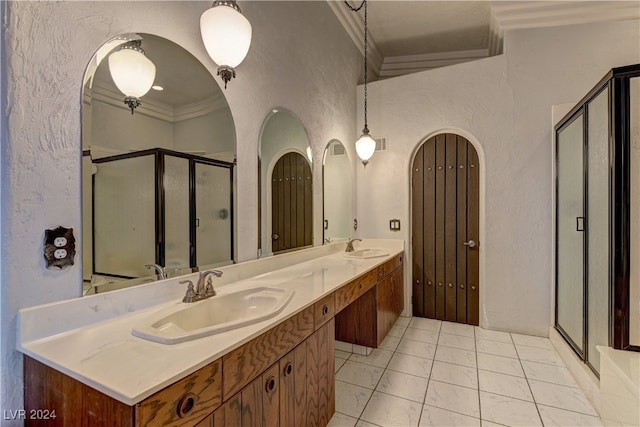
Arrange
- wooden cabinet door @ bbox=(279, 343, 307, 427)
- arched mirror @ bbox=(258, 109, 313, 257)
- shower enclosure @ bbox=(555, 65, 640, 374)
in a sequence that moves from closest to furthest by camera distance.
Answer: wooden cabinet door @ bbox=(279, 343, 307, 427)
shower enclosure @ bbox=(555, 65, 640, 374)
arched mirror @ bbox=(258, 109, 313, 257)

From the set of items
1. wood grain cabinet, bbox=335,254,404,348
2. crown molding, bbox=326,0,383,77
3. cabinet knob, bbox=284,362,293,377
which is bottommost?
wood grain cabinet, bbox=335,254,404,348

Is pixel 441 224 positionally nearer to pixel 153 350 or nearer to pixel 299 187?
pixel 299 187

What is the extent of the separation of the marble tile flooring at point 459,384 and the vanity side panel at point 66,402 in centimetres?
140

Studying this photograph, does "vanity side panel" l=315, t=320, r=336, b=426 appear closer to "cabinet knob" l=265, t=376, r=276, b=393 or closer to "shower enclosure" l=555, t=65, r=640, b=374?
"cabinet knob" l=265, t=376, r=276, b=393

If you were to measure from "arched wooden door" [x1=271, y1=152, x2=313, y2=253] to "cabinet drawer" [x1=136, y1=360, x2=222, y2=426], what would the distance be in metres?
1.34

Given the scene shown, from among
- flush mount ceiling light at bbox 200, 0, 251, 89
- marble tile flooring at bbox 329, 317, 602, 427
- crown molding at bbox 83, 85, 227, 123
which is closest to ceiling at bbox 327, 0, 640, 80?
flush mount ceiling light at bbox 200, 0, 251, 89

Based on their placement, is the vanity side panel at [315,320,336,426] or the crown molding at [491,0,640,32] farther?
the crown molding at [491,0,640,32]

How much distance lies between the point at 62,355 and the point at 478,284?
11.5 ft

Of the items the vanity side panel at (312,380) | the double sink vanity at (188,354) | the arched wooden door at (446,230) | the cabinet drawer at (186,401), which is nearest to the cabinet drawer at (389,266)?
the arched wooden door at (446,230)

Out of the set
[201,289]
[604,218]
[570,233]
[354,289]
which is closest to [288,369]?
[201,289]

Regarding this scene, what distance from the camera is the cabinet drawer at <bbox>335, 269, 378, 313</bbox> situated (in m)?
1.90

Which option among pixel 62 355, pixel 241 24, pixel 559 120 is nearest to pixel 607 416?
pixel 559 120

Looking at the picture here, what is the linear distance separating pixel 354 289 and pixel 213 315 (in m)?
1.02

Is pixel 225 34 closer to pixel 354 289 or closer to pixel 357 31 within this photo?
pixel 354 289
